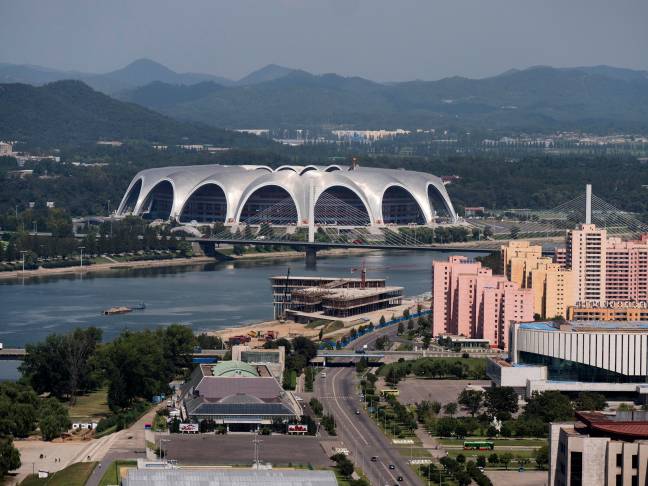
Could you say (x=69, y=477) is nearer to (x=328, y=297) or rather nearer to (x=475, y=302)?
(x=475, y=302)

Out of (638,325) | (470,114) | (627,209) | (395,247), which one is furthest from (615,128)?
(638,325)

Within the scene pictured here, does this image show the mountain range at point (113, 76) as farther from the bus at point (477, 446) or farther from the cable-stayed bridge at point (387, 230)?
the bus at point (477, 446)

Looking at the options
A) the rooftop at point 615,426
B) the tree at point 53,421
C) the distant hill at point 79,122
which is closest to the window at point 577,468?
the rooftop at point 615,426

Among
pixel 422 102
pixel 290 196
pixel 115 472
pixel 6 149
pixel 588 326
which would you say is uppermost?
pixel 422 102

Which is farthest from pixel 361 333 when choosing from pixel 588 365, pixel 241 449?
pixel 241 449

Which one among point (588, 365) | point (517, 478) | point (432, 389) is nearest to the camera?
point (517, 478)

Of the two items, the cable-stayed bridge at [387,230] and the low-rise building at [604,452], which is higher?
the low-rise building at [604,452]
